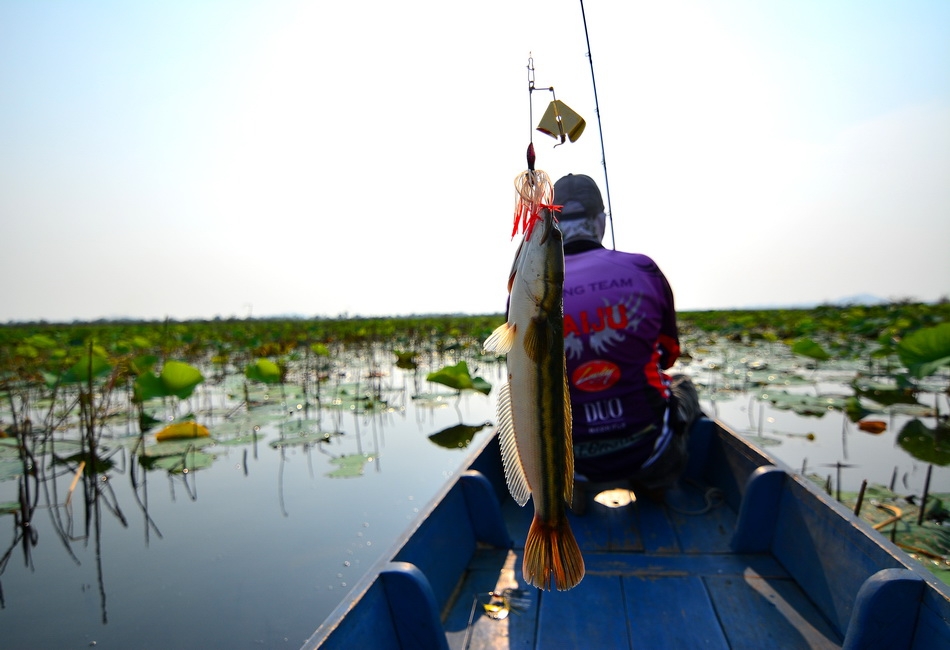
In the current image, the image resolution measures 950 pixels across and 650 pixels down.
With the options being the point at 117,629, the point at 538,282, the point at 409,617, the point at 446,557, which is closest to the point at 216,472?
the point at 117,629

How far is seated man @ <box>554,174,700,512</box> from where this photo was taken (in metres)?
2.36

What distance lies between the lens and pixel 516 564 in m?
2.41

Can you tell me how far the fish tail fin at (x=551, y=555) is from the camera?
3.43 ft

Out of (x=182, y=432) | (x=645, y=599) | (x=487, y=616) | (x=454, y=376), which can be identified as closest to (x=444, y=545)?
(x=487, y=616)

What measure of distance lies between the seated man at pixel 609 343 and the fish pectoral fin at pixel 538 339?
1434 mm

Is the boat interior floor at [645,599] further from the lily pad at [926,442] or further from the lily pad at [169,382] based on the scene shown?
the lily pad at [169,382]

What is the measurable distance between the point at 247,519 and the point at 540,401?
11.9 ft

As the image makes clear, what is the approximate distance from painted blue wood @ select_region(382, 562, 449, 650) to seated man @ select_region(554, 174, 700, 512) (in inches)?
45.3

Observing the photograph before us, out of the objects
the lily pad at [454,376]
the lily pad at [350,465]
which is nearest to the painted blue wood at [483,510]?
the lily pad at [350,465]

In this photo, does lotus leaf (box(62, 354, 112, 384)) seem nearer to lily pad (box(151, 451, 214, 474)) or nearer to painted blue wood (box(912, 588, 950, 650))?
lily pad (box(151, 451, 214, 474))

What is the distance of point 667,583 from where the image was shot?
2193 mm

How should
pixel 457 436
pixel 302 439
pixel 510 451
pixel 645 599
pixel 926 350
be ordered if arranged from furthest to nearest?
pixel 457 436, pixel 302 439, pixel 926 350, pixel 645 599, pixel 510 451

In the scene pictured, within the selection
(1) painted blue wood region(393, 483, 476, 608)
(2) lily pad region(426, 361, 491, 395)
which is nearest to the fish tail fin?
(1) painted blue wood region(393, 483, 476, 608)

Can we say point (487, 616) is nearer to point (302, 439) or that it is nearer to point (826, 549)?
point (826, 549)
